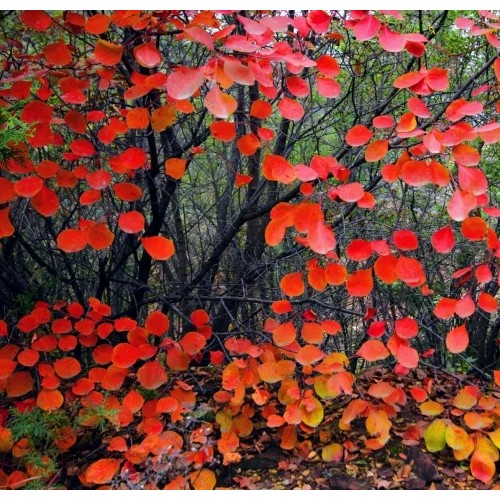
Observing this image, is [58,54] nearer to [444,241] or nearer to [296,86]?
[296,86]

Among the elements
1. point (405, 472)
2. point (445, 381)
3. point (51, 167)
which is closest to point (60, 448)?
point (51, 167)

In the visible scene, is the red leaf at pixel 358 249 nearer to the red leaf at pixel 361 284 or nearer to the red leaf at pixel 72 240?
the red leaf at pixel 361 284

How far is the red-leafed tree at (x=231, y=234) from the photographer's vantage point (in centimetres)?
132

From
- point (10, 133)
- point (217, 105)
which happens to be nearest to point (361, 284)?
point (217, 105)

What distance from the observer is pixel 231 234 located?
2037mm

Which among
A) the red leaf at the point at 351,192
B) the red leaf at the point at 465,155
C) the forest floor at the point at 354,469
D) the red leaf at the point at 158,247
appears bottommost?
the forest floor at the point at 354,469

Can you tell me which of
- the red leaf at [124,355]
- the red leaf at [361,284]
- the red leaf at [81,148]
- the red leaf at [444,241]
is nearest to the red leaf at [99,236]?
the red leaf at [81,148]

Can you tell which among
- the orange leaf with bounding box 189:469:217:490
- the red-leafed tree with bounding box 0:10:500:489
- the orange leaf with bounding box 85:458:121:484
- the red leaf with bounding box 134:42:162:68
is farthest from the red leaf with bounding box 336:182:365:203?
the orange leaf with bounding box 85:458:121:484

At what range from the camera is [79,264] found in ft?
7.33

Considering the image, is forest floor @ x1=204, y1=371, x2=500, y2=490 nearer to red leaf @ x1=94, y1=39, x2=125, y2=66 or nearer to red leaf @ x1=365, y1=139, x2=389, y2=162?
red leaf @ x1=365, y1=139, x2=389, y2=162

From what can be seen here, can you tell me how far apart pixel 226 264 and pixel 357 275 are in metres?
1.14

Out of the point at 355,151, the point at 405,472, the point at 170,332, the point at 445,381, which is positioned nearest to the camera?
the point at 405,472

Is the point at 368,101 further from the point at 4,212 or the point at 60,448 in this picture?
the point at 60,448

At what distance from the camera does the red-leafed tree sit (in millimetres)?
1322
